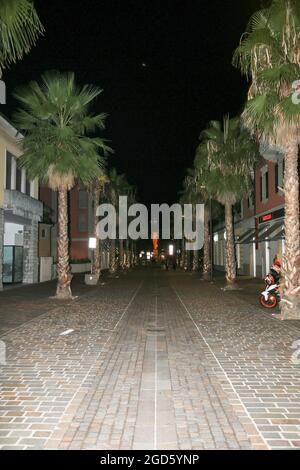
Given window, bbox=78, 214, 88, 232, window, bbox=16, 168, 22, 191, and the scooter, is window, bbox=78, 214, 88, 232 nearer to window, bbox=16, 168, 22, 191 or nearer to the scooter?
window, bbox=16, 168, 22, 191

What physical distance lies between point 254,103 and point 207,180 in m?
13.3

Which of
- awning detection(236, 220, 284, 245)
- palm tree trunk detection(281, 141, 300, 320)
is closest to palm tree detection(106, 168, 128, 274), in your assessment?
awning detection(236, 220, 284, 245)

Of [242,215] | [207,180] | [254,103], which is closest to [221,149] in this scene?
[207,180]

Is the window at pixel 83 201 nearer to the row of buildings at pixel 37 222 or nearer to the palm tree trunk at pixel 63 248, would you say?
the row of buildings at pixel 37 222

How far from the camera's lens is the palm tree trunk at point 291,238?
1309 cm

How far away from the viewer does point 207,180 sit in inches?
1022

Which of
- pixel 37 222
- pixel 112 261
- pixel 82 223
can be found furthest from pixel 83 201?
pixel 37 222

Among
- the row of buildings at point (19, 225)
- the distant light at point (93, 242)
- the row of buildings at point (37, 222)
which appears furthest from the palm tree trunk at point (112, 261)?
the distant light at point (93, 242)

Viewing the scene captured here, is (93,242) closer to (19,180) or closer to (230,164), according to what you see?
(19,180)

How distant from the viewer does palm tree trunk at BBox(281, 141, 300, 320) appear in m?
13.1

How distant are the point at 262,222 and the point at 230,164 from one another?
28.1 feet

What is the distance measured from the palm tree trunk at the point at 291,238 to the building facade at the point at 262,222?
10068 mm

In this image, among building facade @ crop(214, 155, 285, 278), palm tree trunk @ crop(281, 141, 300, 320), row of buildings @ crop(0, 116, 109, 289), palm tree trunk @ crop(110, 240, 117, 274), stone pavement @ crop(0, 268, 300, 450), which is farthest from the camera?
palm tree trunk @ crop(110, 240, 117, 274)
